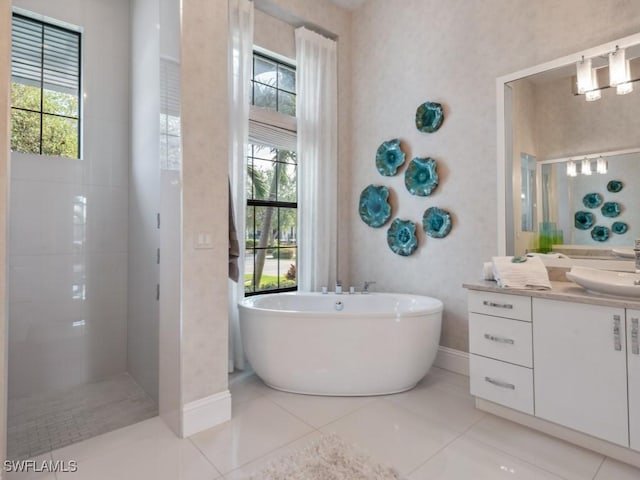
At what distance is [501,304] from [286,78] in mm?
2935

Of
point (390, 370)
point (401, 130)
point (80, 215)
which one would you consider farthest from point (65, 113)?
point (390, 370)

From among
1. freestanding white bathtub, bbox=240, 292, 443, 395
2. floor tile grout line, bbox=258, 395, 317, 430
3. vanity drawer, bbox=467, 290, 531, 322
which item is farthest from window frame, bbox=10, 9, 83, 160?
vanity drawer, bbox=467, 290, 531, 322

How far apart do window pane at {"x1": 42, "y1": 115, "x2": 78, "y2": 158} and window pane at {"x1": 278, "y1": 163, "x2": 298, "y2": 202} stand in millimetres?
1730

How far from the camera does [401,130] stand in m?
3.32

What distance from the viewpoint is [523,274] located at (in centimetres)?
211

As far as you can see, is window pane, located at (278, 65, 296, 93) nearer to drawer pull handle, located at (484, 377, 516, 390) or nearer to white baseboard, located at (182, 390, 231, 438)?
white baseboard, located at (182, 390, 231, 438)

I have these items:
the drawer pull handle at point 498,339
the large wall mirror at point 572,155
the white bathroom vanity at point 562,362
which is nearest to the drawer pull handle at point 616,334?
the white bathroom vanity at point 562,362

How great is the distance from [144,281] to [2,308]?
1090 mm

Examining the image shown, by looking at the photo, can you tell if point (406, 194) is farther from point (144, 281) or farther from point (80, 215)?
point (80, 215)

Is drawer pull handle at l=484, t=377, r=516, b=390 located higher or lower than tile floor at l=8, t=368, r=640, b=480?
higher

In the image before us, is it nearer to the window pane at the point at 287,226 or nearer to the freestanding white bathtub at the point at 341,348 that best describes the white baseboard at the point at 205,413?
the freestanding white bathtub at the point at 341,348

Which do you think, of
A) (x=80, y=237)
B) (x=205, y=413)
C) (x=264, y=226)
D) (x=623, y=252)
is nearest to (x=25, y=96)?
(x=80, y=237)

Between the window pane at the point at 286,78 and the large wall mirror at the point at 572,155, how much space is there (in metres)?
1.99

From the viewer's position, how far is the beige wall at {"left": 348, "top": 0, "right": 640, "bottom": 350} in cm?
244
